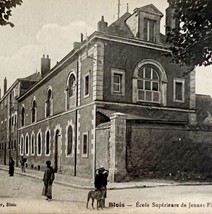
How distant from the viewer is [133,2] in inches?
284

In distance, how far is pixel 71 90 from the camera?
931cm

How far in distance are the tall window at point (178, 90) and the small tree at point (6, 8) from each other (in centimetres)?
480

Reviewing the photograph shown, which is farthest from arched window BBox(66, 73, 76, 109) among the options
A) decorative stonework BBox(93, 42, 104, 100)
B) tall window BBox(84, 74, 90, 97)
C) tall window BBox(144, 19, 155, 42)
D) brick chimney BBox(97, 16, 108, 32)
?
tall window BBox(144, 19, 155, 42)

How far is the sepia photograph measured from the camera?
22.5 feet

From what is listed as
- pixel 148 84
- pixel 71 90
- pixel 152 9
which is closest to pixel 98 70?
pixel 71 90

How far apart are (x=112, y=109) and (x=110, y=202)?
3.48 m

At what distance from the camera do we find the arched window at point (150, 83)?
403 inches

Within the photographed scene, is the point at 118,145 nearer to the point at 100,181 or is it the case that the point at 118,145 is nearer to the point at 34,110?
the point at 34,110

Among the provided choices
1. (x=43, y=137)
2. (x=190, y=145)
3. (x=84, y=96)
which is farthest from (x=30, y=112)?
(x=190, y=145)

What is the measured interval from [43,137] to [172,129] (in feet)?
9.25

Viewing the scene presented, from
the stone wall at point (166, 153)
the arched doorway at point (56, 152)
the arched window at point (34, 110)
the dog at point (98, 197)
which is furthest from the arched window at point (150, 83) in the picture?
the dog at point (98, 197)

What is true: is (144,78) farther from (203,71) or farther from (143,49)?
(203,71)

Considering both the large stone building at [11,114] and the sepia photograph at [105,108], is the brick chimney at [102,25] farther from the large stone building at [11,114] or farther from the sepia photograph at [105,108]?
the large stone building at [11,114]

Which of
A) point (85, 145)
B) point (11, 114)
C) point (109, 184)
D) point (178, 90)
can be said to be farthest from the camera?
point (178, 90)
